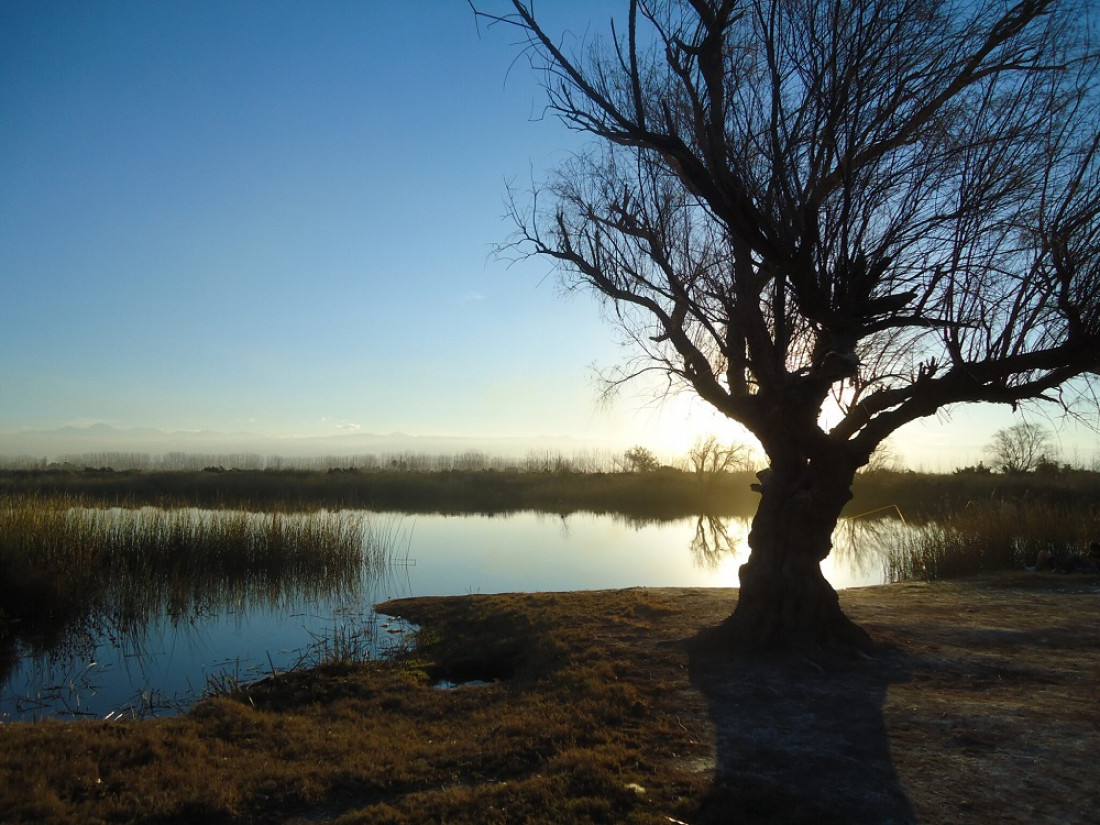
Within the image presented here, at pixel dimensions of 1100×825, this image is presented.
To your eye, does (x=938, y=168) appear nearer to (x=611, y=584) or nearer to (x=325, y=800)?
(x=325, y=800)

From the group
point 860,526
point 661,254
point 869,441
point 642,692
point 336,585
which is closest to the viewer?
point 642,692

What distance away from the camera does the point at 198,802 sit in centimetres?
396

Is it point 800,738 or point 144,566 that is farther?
point 144,566

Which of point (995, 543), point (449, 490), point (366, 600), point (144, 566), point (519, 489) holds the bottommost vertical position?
point (366, 600)

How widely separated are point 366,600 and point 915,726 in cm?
970

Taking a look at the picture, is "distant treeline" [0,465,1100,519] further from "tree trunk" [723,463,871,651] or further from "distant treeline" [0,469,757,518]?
"tree trunk" [723,463,871,651]

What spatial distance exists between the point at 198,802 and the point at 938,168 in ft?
22.6

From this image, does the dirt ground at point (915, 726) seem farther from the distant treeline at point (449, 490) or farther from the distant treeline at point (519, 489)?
the distant treeline at point (449, 490)

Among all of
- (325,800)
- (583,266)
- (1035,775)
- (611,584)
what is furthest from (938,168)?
(611,584)

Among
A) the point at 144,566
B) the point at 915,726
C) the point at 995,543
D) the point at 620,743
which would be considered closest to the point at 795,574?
the point at 915,726

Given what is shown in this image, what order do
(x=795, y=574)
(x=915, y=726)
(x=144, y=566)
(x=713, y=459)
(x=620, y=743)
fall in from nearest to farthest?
(x=620, y=743)
(x=915, y=726)
(x=795, y=574)
(x=144, y=566)
(x=713, y=459)

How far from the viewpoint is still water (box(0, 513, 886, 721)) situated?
8.02 meters

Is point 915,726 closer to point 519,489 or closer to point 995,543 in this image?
point 995,543

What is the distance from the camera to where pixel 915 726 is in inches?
197
